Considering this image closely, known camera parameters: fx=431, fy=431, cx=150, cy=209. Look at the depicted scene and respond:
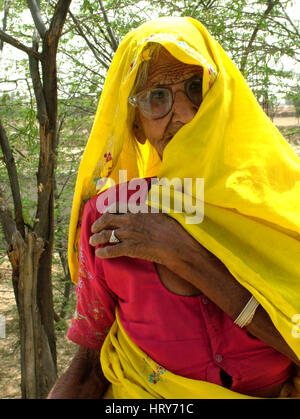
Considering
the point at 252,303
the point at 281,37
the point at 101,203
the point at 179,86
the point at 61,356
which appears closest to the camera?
the point at 252,303

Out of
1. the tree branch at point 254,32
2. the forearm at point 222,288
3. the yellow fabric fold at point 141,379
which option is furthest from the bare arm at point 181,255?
the tree branch at point 254,32

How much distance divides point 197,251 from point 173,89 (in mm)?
559

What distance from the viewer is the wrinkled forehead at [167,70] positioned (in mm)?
1447

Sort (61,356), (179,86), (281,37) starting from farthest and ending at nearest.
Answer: (61,356) < (281,37) < (179,86)

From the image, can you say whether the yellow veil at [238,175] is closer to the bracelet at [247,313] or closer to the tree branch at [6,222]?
the bracelet at [247,313]

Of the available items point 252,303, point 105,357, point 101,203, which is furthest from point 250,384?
point 101,203

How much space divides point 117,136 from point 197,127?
343 millimetres

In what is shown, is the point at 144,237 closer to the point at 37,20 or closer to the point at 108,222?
the point at 108,222

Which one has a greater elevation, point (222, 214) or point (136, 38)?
point (136, 38)

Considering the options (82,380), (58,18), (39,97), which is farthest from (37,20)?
(82,380)

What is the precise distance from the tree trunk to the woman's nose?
145 cm

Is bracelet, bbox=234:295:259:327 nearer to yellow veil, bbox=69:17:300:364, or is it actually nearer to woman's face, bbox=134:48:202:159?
yellow veil, bbox=69:17:300:364

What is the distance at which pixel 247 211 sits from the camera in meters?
1.29
